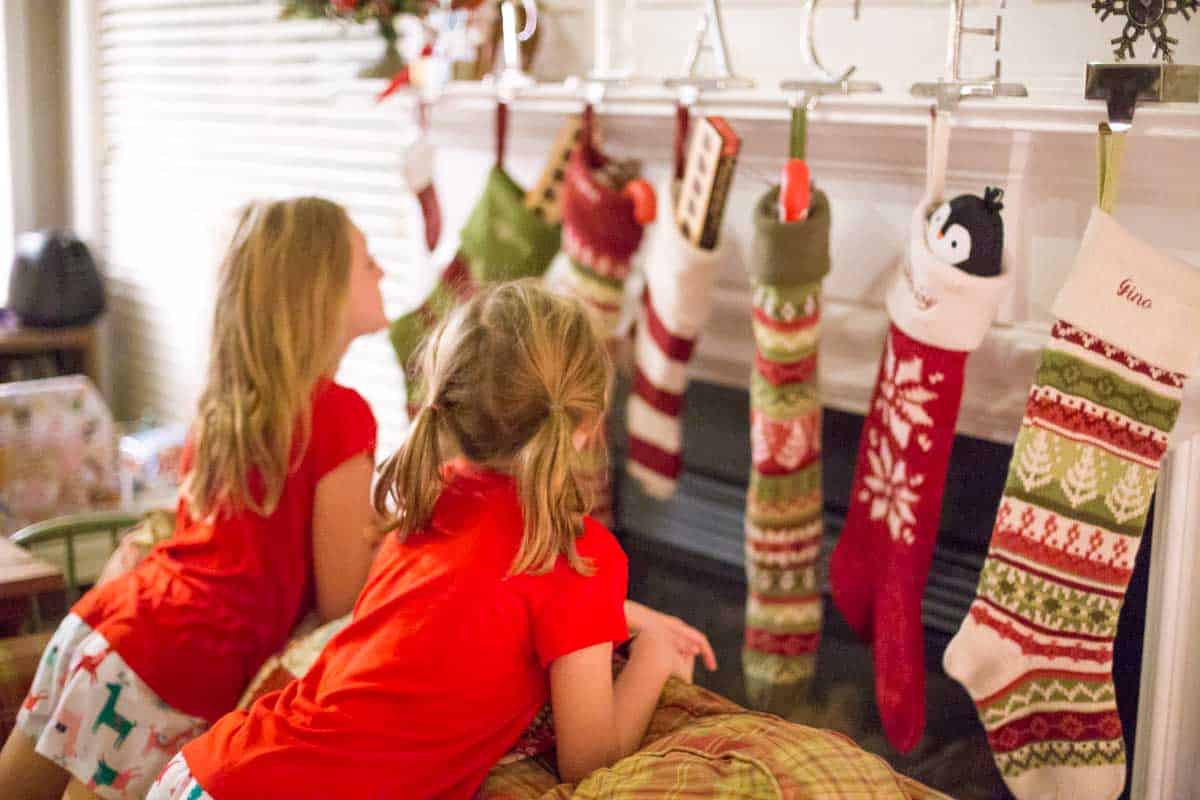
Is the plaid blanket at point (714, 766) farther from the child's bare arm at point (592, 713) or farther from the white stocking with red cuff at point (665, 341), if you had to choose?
Result: the white stocking with red cuff at point (665, 341)

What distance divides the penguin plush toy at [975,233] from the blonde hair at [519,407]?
42cm

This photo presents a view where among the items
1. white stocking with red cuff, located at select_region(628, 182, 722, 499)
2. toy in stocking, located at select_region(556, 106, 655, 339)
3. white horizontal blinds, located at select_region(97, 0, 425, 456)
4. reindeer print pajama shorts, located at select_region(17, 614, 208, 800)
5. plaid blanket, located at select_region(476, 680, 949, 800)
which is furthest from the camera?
white horizontal blinds, located at select_region(97, 0, 425, 456)

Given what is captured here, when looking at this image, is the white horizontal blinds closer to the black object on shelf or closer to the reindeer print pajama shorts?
the black object on shelf

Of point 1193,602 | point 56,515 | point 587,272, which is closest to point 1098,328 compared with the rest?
point 1193,602

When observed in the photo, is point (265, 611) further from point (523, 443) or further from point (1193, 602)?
point (1193, 602)

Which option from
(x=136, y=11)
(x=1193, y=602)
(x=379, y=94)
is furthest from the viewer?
(x=136, y=11)

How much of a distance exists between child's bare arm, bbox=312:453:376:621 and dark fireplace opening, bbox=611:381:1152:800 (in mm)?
576

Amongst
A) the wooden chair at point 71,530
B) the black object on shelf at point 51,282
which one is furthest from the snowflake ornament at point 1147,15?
the black object on shelf at point 51,282

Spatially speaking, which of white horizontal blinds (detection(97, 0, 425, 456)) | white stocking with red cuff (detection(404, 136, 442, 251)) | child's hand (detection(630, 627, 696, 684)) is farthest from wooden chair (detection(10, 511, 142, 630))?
child's hand (detection(630, 627, 696, 684))

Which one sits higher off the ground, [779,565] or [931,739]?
[779,565]

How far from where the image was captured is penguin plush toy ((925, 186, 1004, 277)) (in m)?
1.40

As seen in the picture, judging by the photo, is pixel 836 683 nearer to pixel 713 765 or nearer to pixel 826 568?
pixel 826 568

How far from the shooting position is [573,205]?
1918 mm

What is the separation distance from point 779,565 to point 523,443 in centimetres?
53
